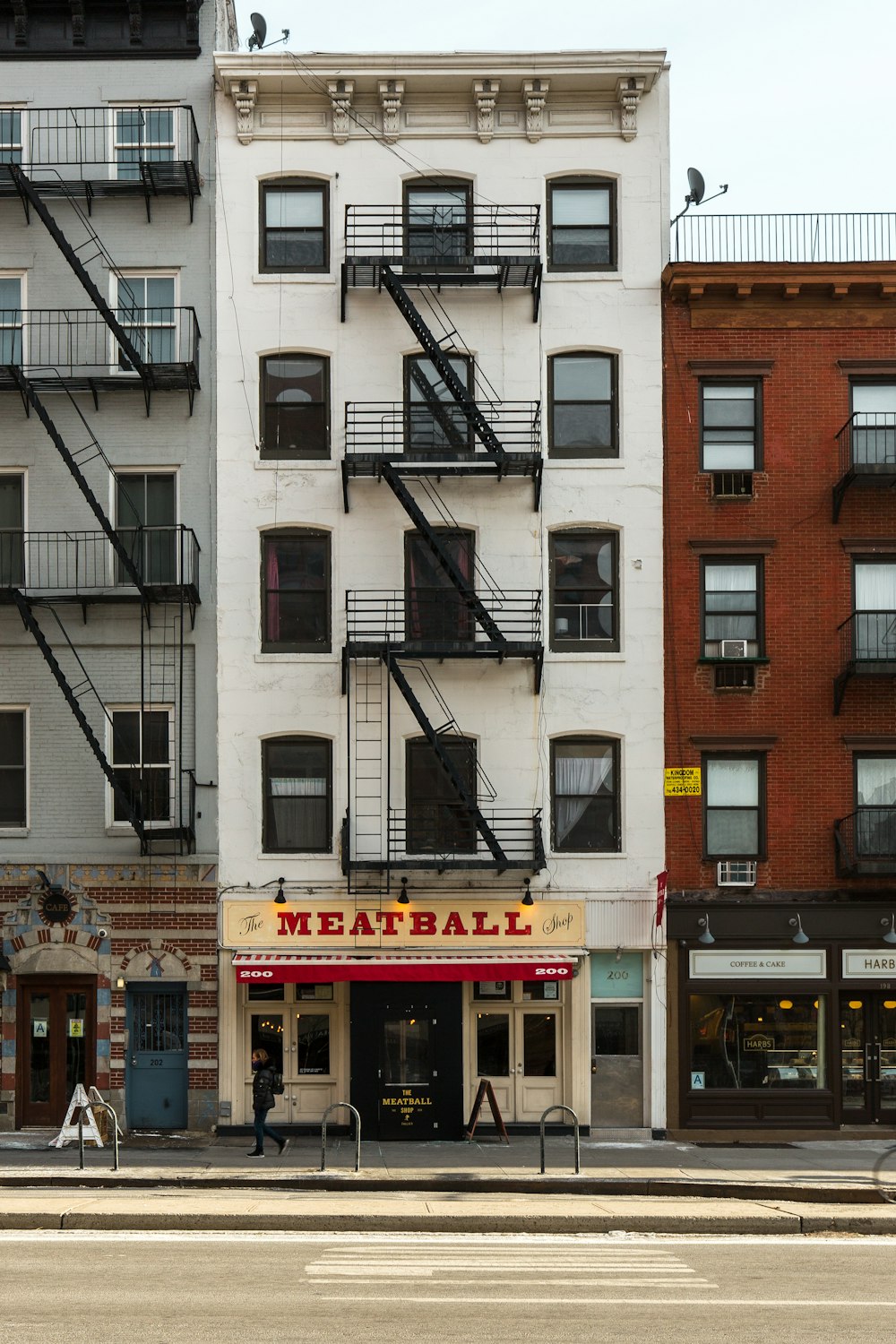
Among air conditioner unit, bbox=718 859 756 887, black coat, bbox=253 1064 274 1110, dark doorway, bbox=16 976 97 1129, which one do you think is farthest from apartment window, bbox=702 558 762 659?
dark doorway, bbox=16 976 97 1129

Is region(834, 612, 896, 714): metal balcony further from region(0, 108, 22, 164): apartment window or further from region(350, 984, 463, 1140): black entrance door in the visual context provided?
region(0, 108, 22, 164): apartment window

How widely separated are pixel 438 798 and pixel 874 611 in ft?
26.2

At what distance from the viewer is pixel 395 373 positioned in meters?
25.3

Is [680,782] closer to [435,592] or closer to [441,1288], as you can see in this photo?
[435,592]

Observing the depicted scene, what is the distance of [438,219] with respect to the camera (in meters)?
25.6

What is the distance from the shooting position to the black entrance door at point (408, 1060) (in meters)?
24.1

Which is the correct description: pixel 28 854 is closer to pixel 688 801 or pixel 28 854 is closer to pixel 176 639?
pixel 176 639

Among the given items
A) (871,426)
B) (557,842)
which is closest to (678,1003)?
(557,842)

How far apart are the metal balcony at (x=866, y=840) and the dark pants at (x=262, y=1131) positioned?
1010 cm

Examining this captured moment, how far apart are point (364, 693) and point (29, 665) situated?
18.5ft

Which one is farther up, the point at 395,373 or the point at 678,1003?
the point at 395,373

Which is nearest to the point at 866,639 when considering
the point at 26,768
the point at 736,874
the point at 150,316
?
the point at 736,874

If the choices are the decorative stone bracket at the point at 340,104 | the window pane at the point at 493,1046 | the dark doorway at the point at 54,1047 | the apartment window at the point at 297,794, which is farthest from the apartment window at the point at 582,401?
the dark doorway at the point at 54,1047

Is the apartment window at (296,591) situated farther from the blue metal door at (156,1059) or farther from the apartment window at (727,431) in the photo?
the apartment window at (727,431)
